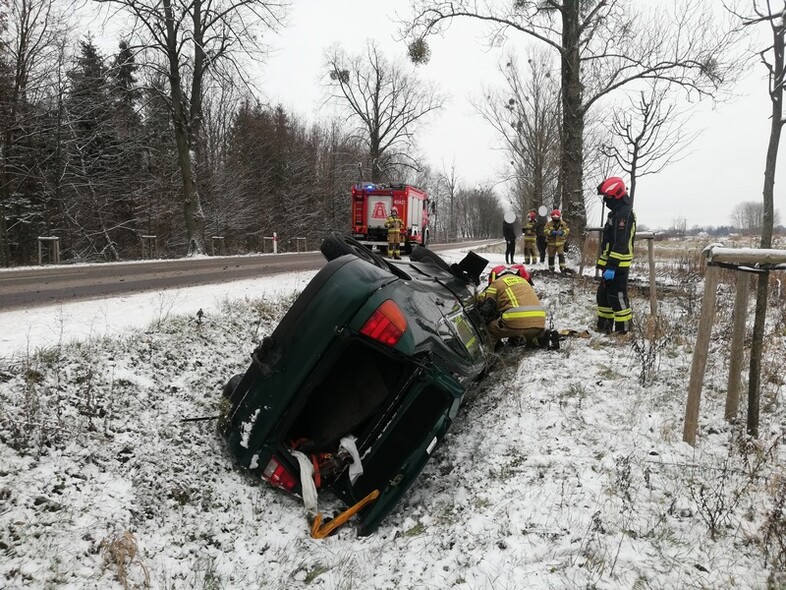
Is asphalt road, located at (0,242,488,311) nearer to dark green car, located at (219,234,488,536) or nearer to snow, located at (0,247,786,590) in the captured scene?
snow, located at (0,247,786,590)

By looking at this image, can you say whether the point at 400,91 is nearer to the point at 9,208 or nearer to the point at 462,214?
the point at 9,208

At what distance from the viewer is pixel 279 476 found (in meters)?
2.98

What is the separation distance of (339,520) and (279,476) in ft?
1.56

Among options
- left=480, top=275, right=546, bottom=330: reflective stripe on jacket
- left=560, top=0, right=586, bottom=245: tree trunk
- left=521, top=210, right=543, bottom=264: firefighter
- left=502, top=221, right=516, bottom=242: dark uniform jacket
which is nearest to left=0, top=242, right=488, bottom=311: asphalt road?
left=480, top=275, right=546, bottom=330: reflective stripe on jacket

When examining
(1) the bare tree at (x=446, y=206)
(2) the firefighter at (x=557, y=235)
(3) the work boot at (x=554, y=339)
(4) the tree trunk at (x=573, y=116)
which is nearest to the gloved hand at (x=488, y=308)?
(3) the work boot at (x=554, y=339)

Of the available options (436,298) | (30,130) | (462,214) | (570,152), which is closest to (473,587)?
(436,298)

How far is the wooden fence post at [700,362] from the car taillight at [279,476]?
2628 mm

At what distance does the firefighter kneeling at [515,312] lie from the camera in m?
5.25

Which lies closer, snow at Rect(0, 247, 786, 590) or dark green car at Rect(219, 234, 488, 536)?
snow at Rect(0, 247, 786, 590)

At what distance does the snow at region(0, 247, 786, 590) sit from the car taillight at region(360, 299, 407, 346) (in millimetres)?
1143

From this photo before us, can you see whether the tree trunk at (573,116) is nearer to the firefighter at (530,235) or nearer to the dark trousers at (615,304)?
the firefighter at (530,235)

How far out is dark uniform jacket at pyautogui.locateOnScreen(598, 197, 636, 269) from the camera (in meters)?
5.61

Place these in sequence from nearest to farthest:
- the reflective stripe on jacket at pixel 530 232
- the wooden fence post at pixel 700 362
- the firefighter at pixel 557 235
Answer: the wooden fence post at pixel 700 362 → the firefighter at pixel 557 235 → the reflective stripe on jacket at pixel 530 232

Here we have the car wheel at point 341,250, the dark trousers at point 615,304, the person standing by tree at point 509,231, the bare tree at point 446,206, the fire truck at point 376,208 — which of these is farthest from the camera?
the bare tree at point 446,206
